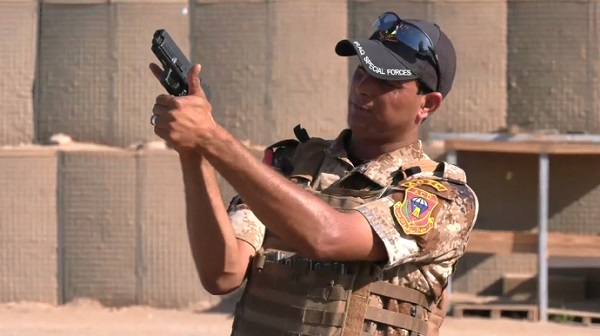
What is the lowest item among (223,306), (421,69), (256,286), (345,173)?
(223,306)

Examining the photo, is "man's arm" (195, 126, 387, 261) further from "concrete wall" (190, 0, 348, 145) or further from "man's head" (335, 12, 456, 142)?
"concrete wall" (190, 0, 348, 145)

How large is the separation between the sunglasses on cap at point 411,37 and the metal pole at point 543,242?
181 inches

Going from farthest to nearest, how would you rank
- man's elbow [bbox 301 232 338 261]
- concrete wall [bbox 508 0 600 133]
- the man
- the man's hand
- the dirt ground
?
concrete wall [bbox 508 0 600 133]
the dirt ground
the man
man's elbow [bbox 301 232 338 261]
the man's hand

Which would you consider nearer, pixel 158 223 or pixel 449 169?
pixel 449 169

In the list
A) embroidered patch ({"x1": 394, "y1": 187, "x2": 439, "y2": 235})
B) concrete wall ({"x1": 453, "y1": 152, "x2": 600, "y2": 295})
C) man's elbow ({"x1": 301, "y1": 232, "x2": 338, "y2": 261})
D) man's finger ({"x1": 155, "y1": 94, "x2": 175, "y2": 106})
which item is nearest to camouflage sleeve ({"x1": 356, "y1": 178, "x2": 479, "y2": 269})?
embroidered patch ({"x1": 394, "y1": 187, "x2": 439, "y2": 235})

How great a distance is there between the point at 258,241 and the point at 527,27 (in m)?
5.12

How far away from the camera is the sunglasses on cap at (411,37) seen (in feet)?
7.77

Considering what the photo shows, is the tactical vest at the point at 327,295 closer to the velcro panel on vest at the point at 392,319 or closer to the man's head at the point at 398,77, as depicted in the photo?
the velcro panel on vest at the point at 392,319

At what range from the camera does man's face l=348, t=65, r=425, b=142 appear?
2350 millimetres

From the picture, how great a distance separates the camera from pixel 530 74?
7.20 metres

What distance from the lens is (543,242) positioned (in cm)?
689

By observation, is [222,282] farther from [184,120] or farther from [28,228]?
[28,228]

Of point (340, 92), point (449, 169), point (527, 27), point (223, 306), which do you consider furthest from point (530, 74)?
point (449, 169)

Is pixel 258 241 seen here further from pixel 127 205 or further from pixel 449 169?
pixel 127 205
